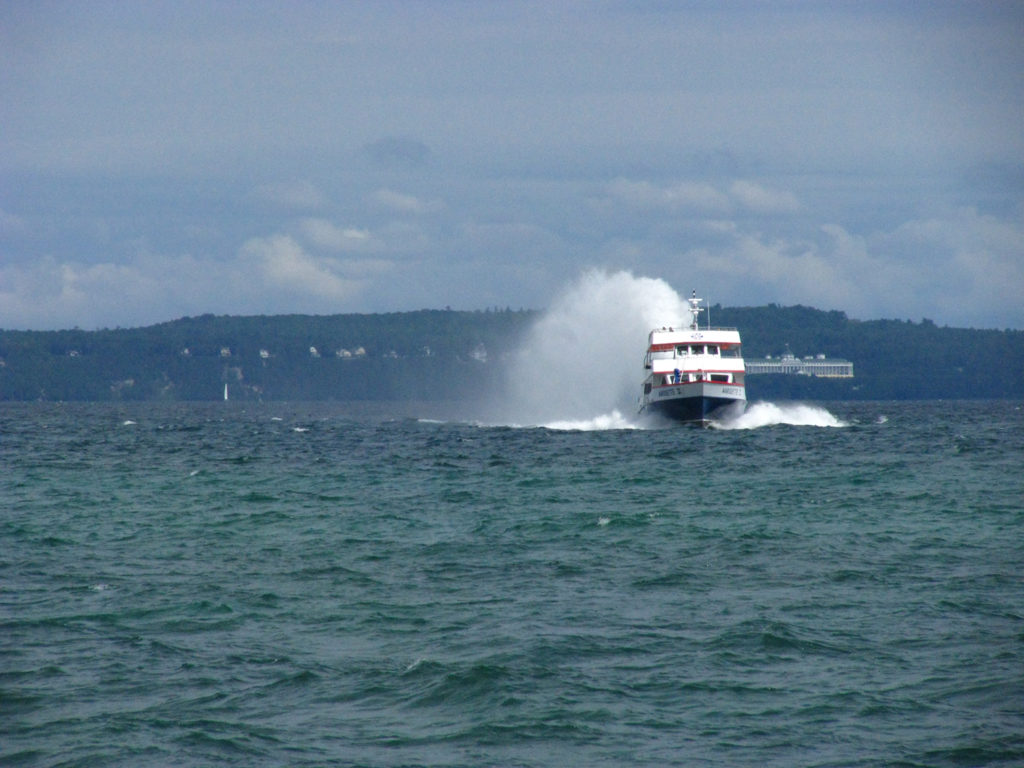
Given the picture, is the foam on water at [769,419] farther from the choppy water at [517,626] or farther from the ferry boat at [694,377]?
the choppy water at [517,626]

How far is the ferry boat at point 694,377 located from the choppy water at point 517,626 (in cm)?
2743

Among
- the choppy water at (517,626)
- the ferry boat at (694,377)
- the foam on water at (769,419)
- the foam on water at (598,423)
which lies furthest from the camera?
the foam on water at (598,423)

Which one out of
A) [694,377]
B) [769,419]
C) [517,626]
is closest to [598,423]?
[769,419]

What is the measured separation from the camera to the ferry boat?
65.2 m

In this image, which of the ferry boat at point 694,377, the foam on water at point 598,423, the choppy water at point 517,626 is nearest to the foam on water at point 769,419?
the ferry boat at point 694,377

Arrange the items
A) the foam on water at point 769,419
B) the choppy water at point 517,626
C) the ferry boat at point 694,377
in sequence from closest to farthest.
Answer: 1. the choppy water at point 517,626
2. the ferry boat at point 694,377
3. the foam on water at point 769,419

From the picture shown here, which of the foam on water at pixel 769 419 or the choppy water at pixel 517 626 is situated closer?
the choppy water at pixel 517 626

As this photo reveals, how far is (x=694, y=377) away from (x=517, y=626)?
51.4 m

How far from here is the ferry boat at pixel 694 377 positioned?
6525 centimetres

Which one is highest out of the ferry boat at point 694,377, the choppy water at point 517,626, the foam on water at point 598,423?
the ferry boat at point 694,377

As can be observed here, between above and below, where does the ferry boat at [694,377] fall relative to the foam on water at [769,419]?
above

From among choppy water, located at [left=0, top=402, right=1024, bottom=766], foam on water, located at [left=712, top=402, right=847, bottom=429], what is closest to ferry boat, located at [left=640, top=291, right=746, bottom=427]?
foam on water, located at [left=712, top=402, right=847, bottom=429]

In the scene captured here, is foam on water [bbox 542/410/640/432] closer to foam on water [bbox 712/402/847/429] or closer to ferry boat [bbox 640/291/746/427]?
ferry boat [bbox 640/291/746/427]

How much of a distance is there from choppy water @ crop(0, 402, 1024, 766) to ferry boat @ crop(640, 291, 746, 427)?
1080 inches
